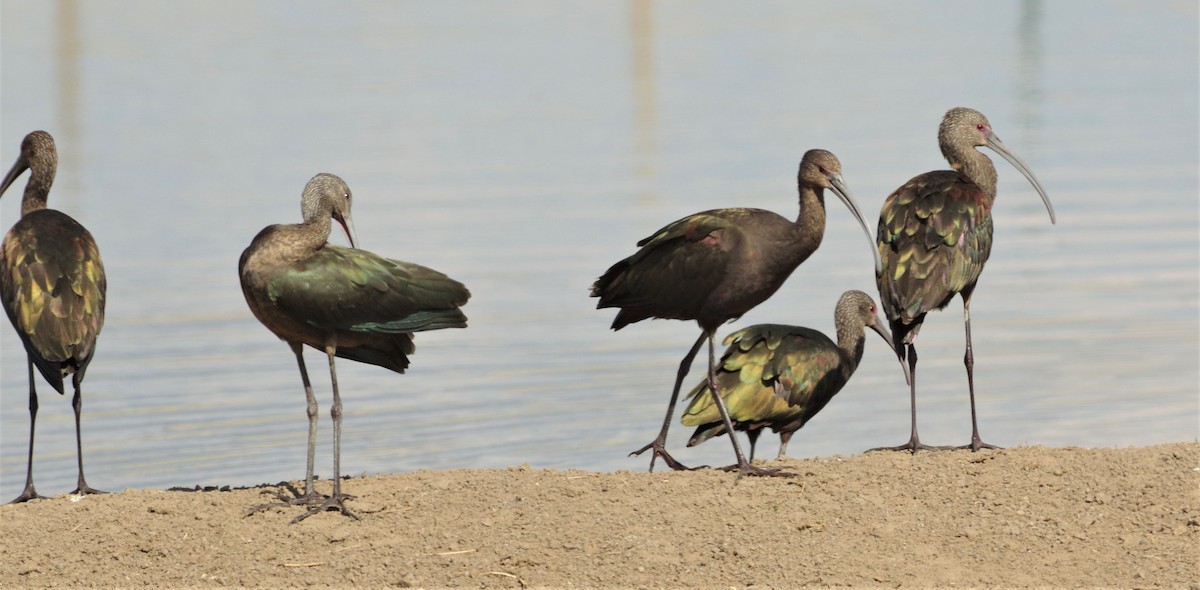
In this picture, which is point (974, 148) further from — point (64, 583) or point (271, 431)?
point (64, 583)

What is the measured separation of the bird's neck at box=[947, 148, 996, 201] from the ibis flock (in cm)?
12

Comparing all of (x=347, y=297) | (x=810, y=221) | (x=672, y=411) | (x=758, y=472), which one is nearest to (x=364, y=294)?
(x=347, y=297)

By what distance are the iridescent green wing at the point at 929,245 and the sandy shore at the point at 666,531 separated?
1.00m

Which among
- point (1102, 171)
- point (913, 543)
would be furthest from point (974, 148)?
point (1102, 171)

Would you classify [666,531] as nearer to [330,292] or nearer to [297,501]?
[297,501]

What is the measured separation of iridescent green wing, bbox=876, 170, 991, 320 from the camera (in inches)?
391

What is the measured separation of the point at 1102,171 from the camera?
23.1m

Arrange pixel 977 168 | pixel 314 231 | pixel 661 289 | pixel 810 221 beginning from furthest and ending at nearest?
1. pixel 977 168
2. pixel 661 289
3. pixel 810 221
4. pixel 314 231

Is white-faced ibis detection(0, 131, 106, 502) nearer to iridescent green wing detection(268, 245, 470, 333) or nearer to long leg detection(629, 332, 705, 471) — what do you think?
iridescent green wing detection(268, 245, 470, 333)

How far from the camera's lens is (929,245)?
9984mm

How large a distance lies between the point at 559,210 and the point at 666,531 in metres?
12.4

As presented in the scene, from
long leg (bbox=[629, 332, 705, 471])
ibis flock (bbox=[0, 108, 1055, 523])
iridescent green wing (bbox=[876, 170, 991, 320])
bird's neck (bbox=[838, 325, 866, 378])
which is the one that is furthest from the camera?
bird's neck (bbox=[838, 325, 866, 378])

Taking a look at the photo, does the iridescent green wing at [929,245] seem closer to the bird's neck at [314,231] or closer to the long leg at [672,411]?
the long leg at [672,411]

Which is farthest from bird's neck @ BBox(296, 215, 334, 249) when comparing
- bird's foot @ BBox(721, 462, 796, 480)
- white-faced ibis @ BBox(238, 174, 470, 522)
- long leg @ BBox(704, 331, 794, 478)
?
bird's foot @ BBox(721, 462, 796, 480)
